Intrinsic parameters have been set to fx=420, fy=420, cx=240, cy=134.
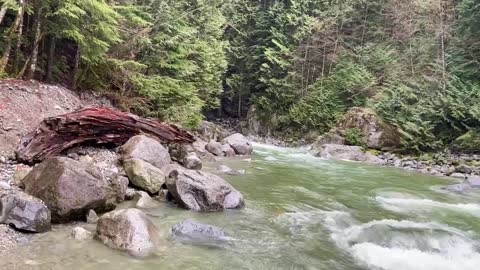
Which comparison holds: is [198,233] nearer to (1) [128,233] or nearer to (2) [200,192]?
(1) [128,233]

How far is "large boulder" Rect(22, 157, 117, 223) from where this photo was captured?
578 cm

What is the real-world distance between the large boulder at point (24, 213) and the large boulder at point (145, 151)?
10.4ft

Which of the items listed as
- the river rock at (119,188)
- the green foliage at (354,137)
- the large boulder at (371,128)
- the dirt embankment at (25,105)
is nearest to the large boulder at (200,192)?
the river rock at (119,188)

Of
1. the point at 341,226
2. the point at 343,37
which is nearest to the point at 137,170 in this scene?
the point at 341,226

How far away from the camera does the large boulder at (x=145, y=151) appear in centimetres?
879

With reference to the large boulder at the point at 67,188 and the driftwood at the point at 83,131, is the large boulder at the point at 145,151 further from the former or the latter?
the large boulder at the point at 67,188

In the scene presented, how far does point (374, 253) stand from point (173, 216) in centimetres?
314

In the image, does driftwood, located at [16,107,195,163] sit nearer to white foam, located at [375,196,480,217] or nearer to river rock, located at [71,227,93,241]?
river rock, located at [71,227,93,241]

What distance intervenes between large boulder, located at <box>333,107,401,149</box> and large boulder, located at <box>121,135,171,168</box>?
45.5 ft

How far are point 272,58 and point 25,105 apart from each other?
2319 cm

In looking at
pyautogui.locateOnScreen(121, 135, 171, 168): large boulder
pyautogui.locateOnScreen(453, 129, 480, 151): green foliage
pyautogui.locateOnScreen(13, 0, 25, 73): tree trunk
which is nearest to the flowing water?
pyautogui.locateOnScreen(121, 135, 171, 168): large boulder

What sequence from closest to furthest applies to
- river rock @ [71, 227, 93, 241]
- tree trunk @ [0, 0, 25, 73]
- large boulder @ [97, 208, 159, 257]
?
large boulder @ [97, 208, 159, 257] → river rock @ [71, 227, 93, 241] → tree trunk @ [0, 0, 25, 73]

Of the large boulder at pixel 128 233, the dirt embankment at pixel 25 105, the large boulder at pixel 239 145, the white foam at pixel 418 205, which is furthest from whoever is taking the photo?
the large boulder at pixel 239 145

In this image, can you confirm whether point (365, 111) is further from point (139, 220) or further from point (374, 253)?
point (139, 220)
